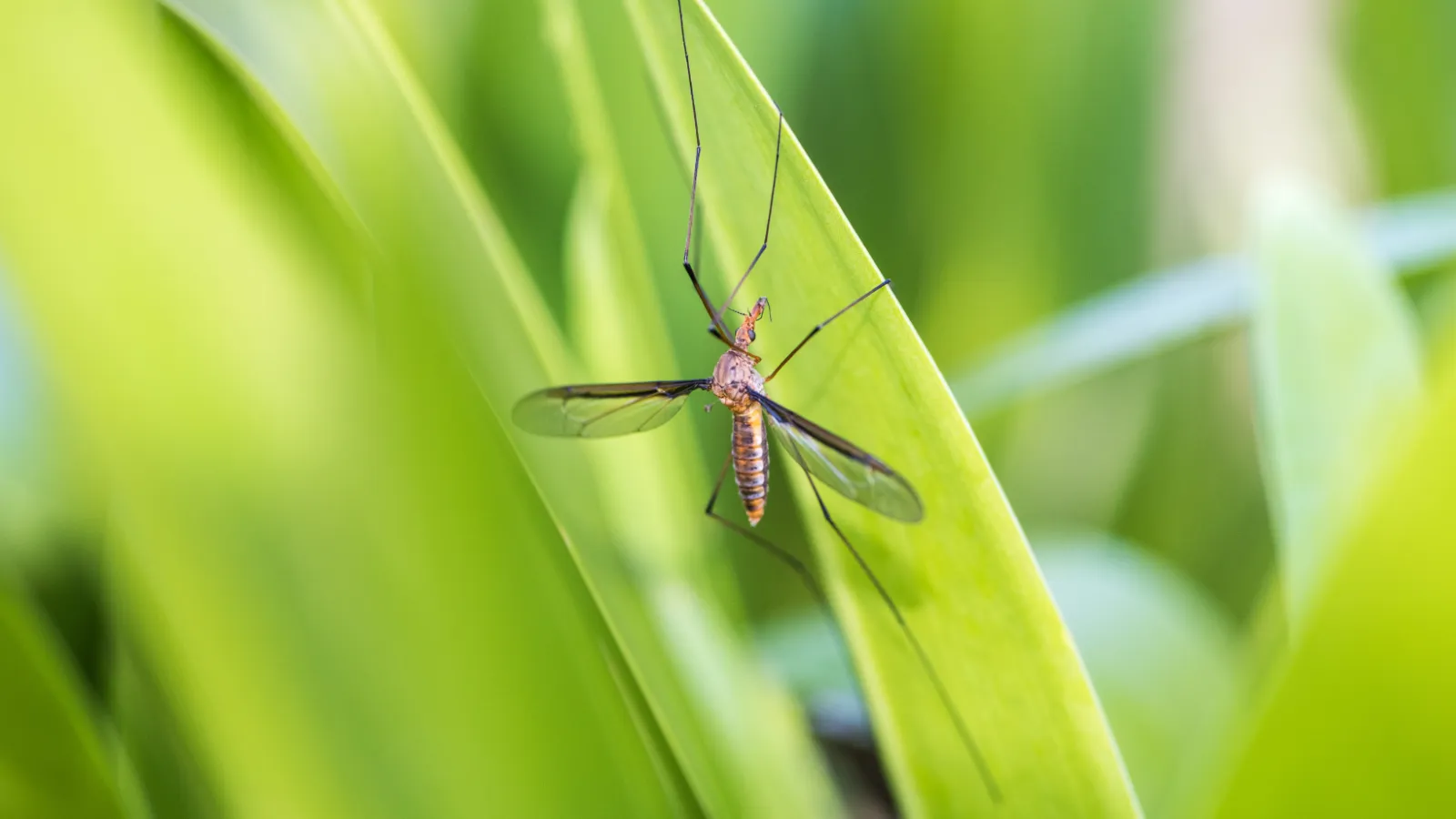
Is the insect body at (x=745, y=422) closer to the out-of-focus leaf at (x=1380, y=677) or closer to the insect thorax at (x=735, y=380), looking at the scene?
the insect thorax at (x=735, y=380)

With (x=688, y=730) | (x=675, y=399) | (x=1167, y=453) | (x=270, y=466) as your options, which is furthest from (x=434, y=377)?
(x=1167, y=453)

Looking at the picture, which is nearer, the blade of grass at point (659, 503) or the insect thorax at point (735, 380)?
the blade of grass at point (659, 503)

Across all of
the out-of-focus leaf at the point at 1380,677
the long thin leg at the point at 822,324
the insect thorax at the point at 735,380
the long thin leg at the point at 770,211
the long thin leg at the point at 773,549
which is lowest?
the out-of-focus leaf at the point at 1380,677

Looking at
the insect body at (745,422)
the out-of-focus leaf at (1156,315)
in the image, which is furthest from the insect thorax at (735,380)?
the out-of-focus leaf at (1156,315)

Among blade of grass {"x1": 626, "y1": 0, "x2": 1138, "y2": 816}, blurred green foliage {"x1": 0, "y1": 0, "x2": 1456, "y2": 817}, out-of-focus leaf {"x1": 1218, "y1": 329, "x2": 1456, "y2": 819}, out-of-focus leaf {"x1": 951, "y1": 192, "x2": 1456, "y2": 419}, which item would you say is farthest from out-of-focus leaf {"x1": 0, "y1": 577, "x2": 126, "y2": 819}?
out-of-focus leaf {"x1": 951, "y1": 192, "x2": 1456, "y2": 419}

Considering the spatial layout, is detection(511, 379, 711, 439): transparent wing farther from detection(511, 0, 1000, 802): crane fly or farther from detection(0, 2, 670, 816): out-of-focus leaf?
detection(0, 2, 670, 816): out-of-focus leaf

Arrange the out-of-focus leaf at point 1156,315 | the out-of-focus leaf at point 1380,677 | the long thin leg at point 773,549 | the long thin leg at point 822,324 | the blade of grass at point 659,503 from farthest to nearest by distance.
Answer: the long thin leg at point 773,549, the out-of-focus leaf at point 1156,315, the blade of grass at point 659,503, the long thin leg at point 822,324, the out-of-focus leaf at point 1380,677

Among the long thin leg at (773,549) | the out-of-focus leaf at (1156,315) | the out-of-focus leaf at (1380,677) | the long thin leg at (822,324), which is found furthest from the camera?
the long thin leg at (773,549)

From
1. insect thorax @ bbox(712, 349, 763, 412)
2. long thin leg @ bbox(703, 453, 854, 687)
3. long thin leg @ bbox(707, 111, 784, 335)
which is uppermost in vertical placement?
insect thorax @ bbox(712, 349, 763, 412)
